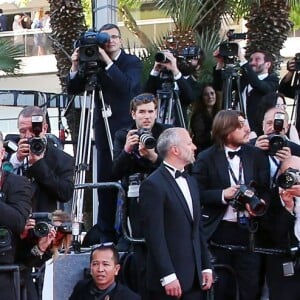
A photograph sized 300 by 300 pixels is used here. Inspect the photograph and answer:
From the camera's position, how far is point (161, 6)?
1269 centimetres

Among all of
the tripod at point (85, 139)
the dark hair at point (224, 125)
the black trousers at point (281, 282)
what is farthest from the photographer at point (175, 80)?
the black trousers at point (281, 282)

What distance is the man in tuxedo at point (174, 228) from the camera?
6020 millimetres

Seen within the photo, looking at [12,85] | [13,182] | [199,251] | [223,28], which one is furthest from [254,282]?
[12,85]

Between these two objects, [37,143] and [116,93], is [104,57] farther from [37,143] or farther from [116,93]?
[37,143]

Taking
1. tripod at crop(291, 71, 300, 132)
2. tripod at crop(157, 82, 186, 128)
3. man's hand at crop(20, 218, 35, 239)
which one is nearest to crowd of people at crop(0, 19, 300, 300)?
man's hand at crop(20, 218, 35, 239)

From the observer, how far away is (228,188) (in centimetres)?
664

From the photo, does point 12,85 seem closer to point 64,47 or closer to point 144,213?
point 64,47

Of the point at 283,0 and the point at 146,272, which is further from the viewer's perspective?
the point at 283,0

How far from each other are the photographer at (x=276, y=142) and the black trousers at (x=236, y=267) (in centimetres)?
50

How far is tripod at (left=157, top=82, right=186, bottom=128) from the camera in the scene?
8164mm

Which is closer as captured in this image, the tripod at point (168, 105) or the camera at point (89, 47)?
the camera at point (89, 47)

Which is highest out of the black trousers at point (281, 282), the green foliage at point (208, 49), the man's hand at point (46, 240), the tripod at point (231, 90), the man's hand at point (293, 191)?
the green foliage at point (208, 49)

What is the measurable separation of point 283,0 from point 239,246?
21.6 feet

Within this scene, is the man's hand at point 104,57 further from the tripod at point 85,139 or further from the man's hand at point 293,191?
the man's hand at point 293,191
